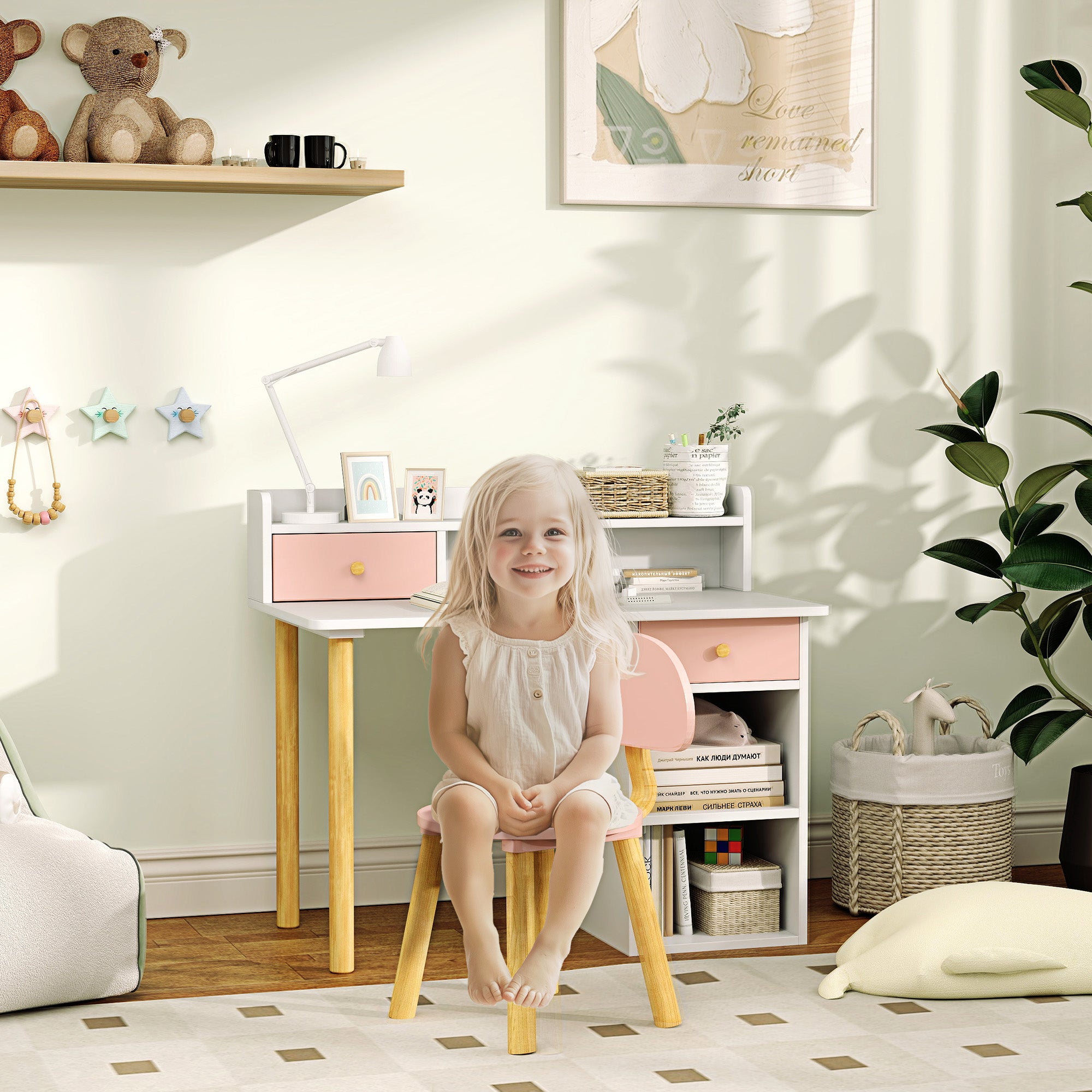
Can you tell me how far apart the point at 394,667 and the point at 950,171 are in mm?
1767

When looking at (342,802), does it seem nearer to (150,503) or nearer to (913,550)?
(150,503)

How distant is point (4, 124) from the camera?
9.98 feet

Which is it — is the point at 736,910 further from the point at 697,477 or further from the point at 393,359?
the point at 393,359

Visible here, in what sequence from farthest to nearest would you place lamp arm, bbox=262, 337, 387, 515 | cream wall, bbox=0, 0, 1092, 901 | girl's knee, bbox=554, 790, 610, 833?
1. cream wall, bbox=0, 0, 1092, 901
2. lamp arm, bbox=262, 337, 387, 515
3. girl's knee, bbox=554, 790, 610, 833

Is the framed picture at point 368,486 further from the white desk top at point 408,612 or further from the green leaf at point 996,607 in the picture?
the green leaf at point 996,607

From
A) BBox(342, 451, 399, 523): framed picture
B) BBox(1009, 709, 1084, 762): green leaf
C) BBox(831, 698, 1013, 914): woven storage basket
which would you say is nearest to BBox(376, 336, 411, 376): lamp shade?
BBox(342, 451, 399, 523): framed picture

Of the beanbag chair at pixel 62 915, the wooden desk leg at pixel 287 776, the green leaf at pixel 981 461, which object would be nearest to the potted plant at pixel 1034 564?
the green leaf at pixel 981 461

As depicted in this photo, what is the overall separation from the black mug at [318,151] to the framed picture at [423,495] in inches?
25.9

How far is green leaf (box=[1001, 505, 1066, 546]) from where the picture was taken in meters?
3.37

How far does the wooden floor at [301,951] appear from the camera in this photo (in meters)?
2.81

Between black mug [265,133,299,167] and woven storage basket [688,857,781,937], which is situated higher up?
black mug [265,133,299,167]

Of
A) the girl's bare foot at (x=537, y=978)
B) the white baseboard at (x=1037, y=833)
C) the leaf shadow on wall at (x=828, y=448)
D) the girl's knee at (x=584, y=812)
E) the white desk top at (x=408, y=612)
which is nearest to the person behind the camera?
the girl's bare foot at (x=537, y=978)

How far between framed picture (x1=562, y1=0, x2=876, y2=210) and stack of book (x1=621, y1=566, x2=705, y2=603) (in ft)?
2.79

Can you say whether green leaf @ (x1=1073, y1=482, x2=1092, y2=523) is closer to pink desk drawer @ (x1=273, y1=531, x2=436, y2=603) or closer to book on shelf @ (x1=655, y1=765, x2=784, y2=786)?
book on shelf @ (x1=655, y1=765, x2=784, y2=786)
